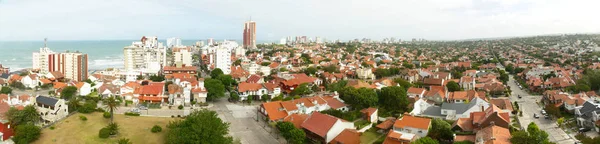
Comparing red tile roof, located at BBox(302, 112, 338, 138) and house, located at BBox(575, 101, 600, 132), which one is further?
house, located at BBox(575, 101, 600, 132)

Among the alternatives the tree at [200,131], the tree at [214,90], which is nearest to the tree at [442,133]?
the tree at [200,131]

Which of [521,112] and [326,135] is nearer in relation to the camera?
[326,135]

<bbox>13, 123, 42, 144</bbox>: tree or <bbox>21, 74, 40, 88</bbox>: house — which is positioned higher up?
<bbox>21, 74, 40, 88</bbox>: house

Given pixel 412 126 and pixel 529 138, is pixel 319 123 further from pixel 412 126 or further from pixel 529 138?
pixel 529 138

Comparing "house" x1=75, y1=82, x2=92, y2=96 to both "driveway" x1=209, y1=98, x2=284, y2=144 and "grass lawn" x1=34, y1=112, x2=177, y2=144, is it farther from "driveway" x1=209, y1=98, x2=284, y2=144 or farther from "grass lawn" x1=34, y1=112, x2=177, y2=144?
"driveway" x1=209, y1=98, x2=284, y2=144

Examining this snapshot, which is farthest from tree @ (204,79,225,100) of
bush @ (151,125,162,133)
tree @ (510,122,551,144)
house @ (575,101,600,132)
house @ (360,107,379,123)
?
house @ (575,101,600,132)

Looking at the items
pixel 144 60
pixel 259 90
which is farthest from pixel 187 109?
pixel 144 60

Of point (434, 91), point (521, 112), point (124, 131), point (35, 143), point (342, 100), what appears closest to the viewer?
point (35, 143)

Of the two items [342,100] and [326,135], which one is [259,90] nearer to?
[342,100]
